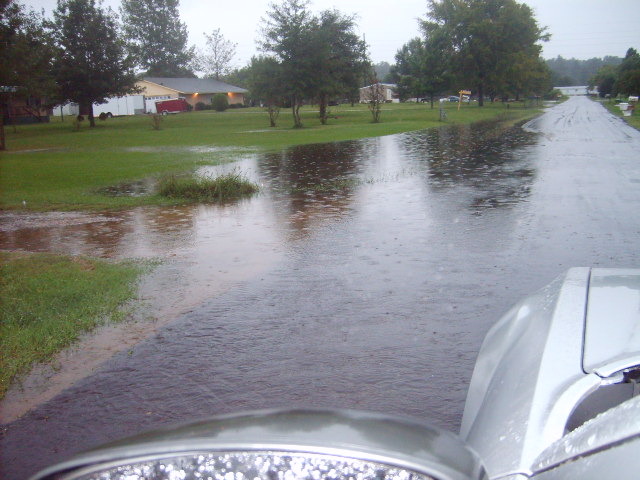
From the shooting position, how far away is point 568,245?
775 centimetres

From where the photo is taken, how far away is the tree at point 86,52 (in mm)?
47719

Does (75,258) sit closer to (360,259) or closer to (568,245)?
(360,259)

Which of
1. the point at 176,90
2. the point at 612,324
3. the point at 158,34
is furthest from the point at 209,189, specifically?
the point at 158,34

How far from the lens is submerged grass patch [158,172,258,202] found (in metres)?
13.0

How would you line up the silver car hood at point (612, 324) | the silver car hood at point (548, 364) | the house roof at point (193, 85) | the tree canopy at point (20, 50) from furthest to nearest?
the house roof at point (193, 85), the tree canopy at point (20, 50), the silver car hood at point (612, 324), the silver car hood at point (548, 364)

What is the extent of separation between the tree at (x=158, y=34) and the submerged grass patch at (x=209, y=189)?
95.8m

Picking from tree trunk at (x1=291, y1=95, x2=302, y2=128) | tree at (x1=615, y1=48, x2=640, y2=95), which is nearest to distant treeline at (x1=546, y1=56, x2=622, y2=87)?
tree at (x1=615, y1=48, x2=640, y2=95)

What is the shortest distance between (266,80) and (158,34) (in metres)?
71.2

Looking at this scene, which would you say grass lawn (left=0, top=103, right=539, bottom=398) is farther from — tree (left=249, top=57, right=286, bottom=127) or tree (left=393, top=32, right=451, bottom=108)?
tree (left=393, top=32, right=451, bottom=108)

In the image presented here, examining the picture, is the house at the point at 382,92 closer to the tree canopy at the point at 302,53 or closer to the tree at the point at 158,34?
the tree canopy at the point at 302,53

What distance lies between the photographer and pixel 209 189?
13102mm

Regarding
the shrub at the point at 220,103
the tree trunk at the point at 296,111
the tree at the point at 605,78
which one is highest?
the tree at the point at 605,78

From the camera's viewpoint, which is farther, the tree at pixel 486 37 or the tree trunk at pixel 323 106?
the tree at pixel 486 37

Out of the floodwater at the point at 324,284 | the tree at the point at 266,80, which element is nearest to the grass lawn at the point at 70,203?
the floodwater at the point at 324,284
